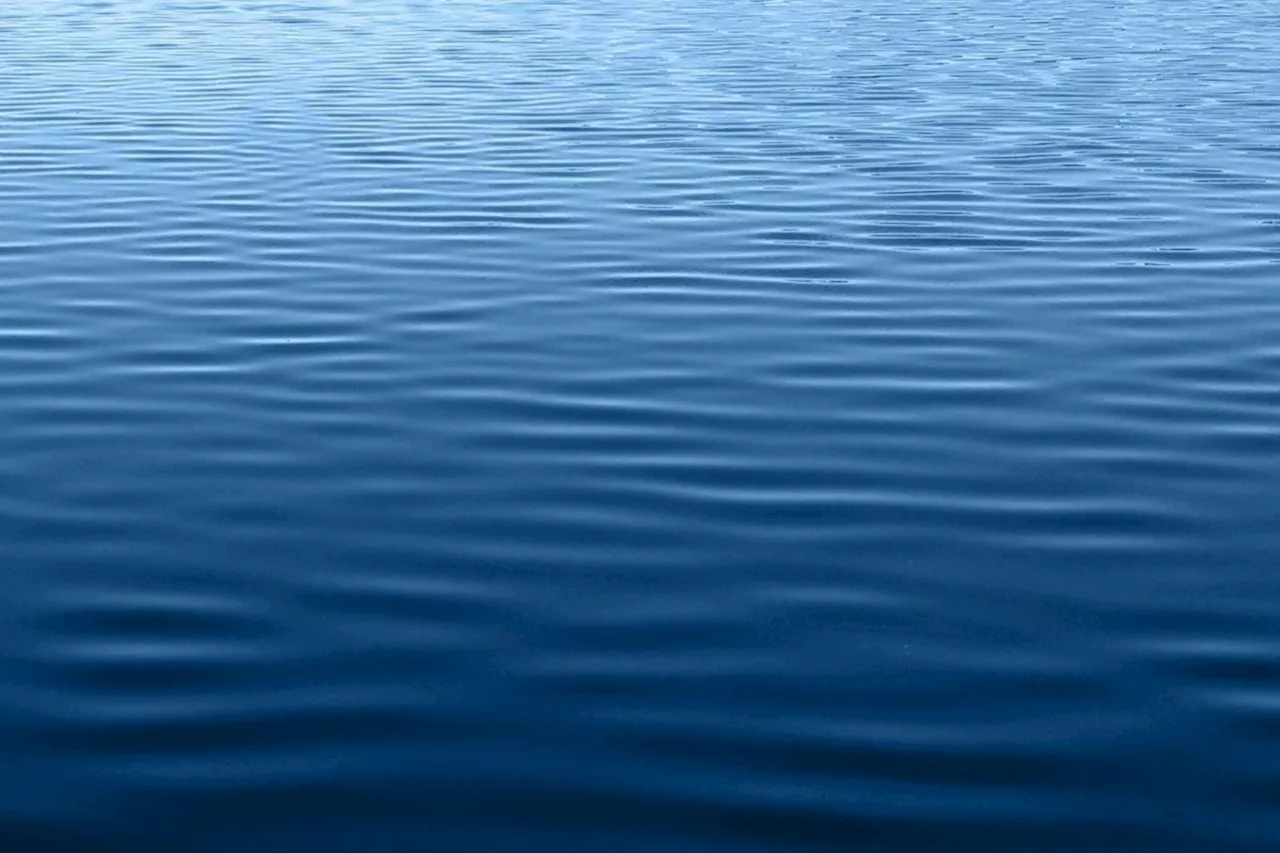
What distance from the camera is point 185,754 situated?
23.1 ft

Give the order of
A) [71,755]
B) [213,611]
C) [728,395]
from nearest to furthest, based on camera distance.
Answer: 1. [71,755]
2. [213,611]
3. [728,395]

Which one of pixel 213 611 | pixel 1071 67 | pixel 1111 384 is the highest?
pixel 213 611

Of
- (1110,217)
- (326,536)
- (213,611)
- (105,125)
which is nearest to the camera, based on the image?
(213,611)

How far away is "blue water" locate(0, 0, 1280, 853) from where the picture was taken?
6.91 metres

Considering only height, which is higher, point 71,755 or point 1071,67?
point 71,755

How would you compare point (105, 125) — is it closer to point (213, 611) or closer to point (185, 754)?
point (213, 611)

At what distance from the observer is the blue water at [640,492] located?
6914mm

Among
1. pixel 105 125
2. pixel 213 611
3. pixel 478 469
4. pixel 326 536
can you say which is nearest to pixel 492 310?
pixel 478 469

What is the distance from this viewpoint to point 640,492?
32.6 feet

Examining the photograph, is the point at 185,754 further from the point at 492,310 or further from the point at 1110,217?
the point at 1110,217

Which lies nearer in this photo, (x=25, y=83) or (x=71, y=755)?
(x=71, y=755)

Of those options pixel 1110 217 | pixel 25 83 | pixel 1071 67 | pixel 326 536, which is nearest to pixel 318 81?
pixel 25 83

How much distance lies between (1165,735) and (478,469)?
4.05m

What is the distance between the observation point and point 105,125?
21.9 m
